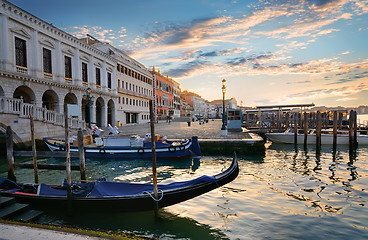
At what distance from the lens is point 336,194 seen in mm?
7266

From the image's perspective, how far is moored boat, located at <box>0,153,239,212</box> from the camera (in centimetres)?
562

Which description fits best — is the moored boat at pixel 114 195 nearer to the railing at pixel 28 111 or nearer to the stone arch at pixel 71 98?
the railing at pixel 28 111

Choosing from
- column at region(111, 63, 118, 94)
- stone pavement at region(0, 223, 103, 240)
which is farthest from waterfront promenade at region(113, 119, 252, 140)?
stone pavement at region(0, 223, 103, 240)

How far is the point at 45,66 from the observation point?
21484 mm

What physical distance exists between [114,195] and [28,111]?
42.5 feet

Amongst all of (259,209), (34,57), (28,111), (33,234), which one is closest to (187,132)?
(28,111)

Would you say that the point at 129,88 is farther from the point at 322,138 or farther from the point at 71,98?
the point at 322,138

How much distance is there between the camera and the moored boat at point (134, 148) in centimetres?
1310

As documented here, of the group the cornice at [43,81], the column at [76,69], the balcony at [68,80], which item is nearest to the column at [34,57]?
the cornice at [43,81]

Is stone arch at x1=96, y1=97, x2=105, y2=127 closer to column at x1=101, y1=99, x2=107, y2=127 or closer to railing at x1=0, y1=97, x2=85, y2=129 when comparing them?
column at x1=101, y1=99, x2=107, y2=127

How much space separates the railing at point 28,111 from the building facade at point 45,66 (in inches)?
7.9

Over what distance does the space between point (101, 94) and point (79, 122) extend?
1063cm

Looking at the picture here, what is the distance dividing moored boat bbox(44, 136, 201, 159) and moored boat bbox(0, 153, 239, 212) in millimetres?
6946

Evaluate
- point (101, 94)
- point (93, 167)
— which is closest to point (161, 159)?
point (93, 167)
